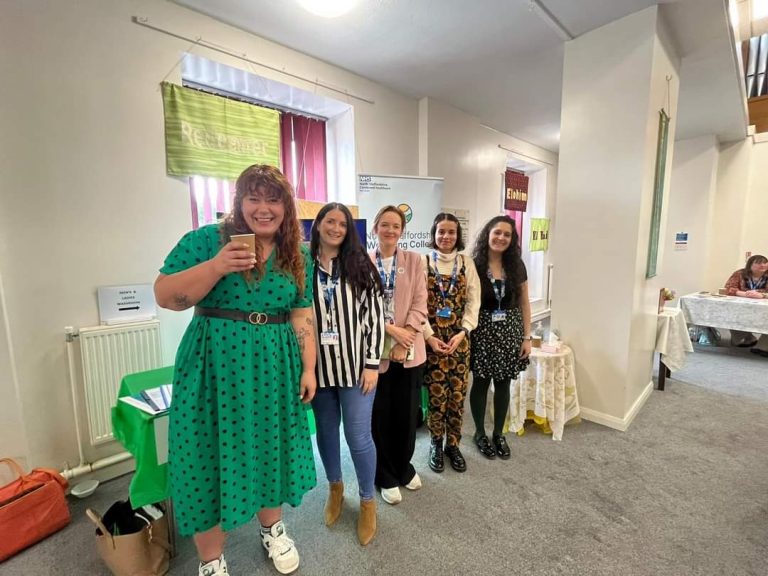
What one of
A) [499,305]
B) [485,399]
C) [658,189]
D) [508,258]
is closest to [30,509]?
[485,399]

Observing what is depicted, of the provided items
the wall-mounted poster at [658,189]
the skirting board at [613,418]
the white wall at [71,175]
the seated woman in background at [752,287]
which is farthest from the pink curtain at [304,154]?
the seated woman in background at [752,287]

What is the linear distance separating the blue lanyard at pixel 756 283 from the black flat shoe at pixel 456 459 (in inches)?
179

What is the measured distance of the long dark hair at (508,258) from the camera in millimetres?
2148

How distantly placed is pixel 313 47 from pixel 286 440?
274 cm

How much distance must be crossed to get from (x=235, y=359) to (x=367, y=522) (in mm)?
1005

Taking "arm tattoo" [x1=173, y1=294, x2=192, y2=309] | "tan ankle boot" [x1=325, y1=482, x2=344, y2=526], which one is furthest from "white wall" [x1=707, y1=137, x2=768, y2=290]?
"arm tattoo" [x1=173, y1=294, x2=192, y2=309]

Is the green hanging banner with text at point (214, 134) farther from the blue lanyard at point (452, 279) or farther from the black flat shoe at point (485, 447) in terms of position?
the black flat shoe at point (485, 447)

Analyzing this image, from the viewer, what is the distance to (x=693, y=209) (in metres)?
5.11

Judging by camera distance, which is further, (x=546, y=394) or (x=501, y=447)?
(x=546, y=394)

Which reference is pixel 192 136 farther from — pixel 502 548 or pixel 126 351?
pixel 502 548

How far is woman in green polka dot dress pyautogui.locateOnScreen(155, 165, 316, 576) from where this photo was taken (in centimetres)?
117

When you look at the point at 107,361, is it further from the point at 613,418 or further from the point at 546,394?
the point at 613,418

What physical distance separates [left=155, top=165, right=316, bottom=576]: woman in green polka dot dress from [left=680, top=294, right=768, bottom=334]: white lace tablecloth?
4.75m

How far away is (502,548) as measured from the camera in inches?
62.0
